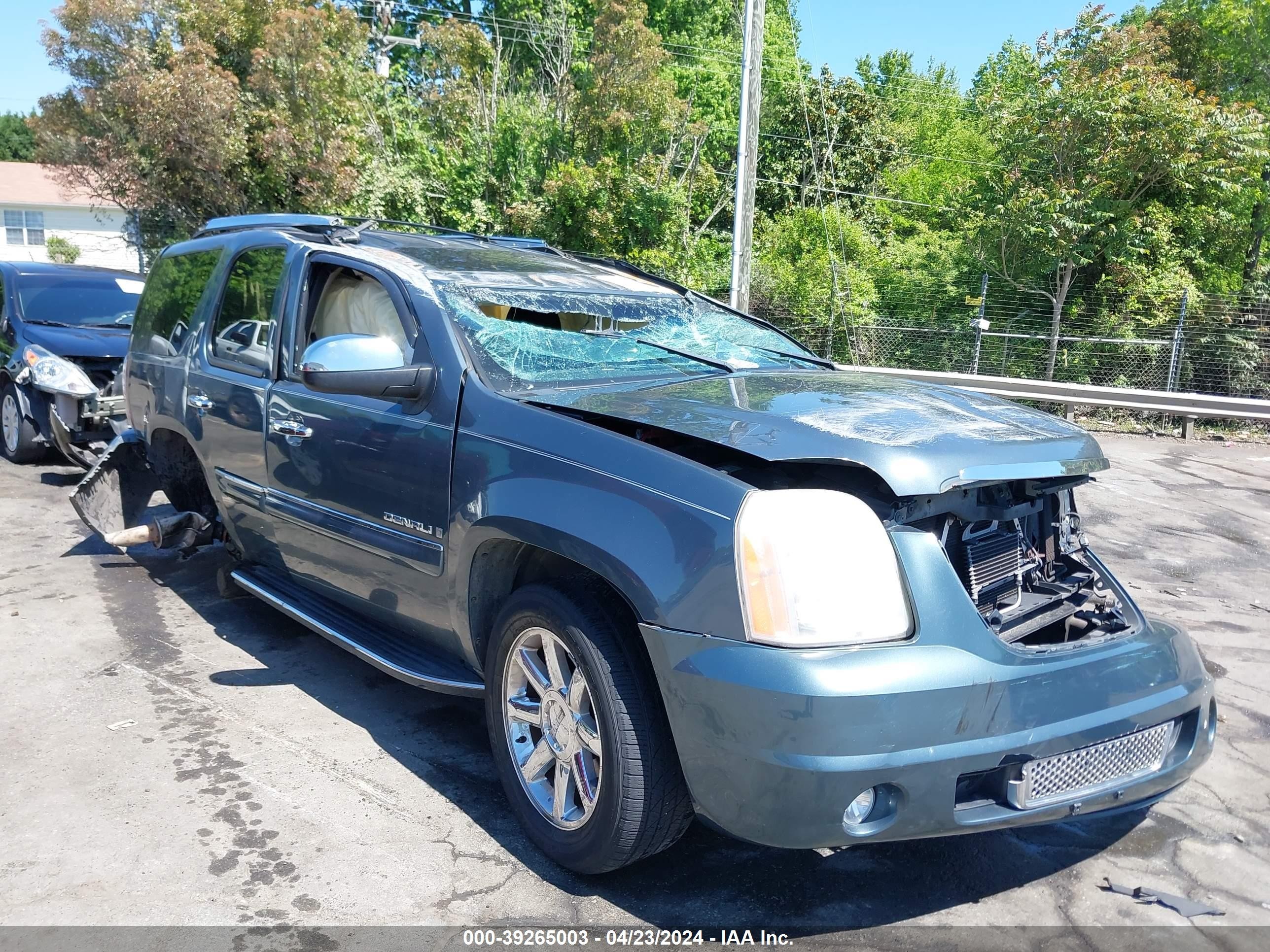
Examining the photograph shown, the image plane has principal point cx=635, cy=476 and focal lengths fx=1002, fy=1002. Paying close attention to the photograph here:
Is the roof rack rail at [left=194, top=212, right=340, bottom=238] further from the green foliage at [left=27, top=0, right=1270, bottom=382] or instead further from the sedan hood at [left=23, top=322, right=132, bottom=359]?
the green foliage at [left=27, top=0, right=1270, bottom=382]

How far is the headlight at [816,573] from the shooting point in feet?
7.88

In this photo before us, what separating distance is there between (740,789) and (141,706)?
9.28 feet

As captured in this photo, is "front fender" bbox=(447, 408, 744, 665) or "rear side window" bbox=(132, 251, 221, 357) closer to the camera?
"front fender" bbox=(447, 408, 744, 665)

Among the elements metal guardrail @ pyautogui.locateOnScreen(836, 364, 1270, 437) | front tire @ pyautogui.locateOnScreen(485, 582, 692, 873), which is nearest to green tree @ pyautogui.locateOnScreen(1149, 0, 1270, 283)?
metal guardrail @ pyautogui.locateOnScreen(836, 364, 1270, 437)

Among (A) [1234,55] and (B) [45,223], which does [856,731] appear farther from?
(B) [45,223]

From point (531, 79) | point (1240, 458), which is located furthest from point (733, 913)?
point (531, 79)

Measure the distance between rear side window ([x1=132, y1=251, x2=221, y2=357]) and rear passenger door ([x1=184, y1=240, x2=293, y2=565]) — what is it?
0.28 meters

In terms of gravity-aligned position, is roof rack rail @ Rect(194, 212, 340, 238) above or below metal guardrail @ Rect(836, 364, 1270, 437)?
above

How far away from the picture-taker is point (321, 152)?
17.1 meters

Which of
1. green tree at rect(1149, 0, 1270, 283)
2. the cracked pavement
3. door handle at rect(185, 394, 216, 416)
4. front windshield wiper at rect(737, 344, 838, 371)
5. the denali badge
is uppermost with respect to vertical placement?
green tree at rect(1149, 0, 1270, 283)

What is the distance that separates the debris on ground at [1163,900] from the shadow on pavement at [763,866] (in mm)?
166

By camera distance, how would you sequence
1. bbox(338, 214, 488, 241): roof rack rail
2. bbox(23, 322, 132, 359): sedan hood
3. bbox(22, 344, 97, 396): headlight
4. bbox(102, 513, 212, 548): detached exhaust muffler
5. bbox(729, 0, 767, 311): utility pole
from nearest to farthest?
1. bbox(338, 214, 488, 241): roof rack rail
2. bbox(102, 513, 212, 548): detached exhaust muffler
3. bbox(22, 344, 97, 396): headlight
4. bbox(23, 322, 132, 359): sedan hood
5. bbox(729, 0, 767, 311): utility pole

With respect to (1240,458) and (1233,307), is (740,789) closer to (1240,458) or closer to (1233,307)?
(1240,458)

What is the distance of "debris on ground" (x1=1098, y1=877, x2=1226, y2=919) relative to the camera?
9.29 ft
